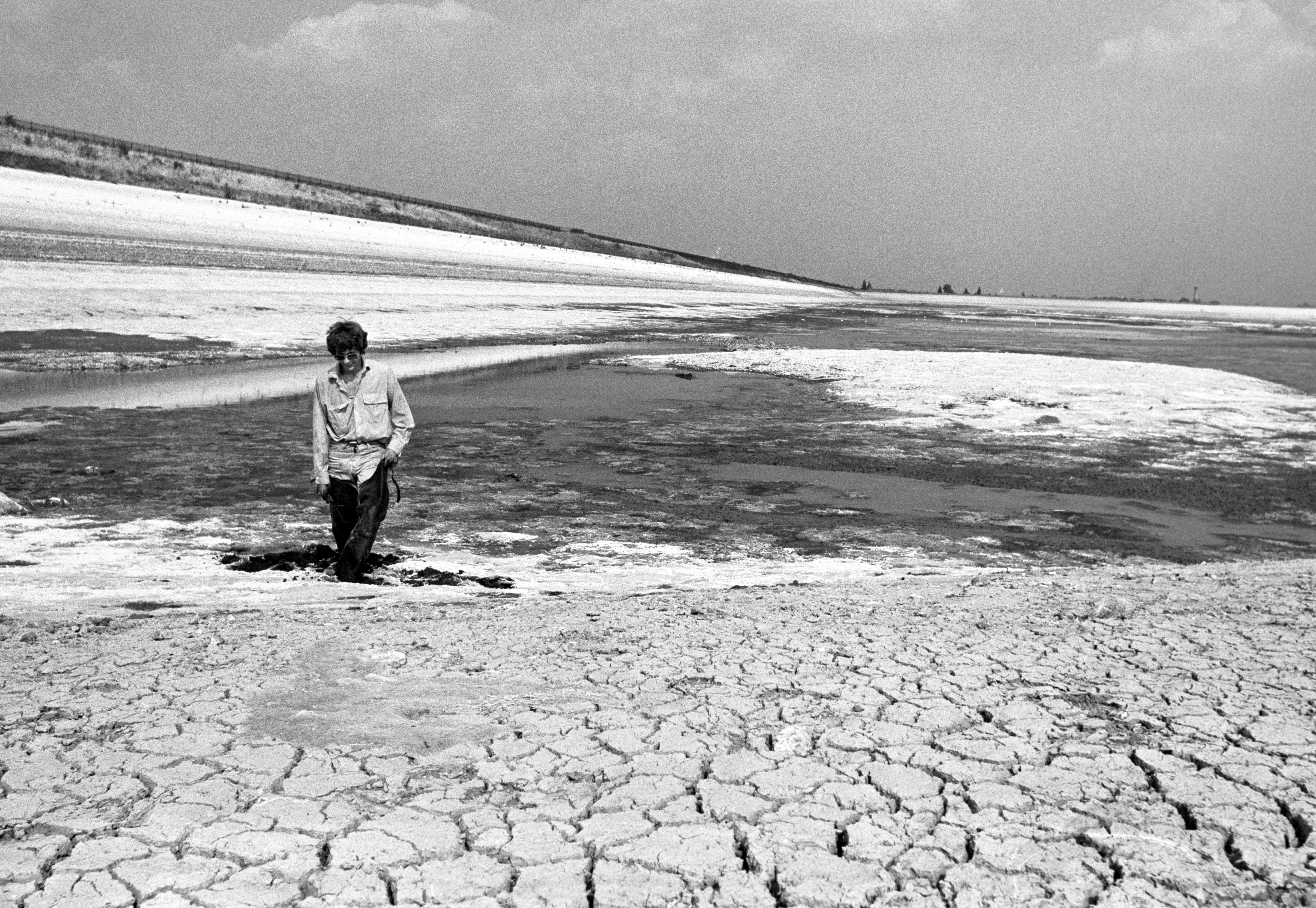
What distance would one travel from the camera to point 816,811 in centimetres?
312

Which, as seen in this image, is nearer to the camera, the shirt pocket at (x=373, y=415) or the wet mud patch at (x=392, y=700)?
the wet mud patch at (x=392, y=700)

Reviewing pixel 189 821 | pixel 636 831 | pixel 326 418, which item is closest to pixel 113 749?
pixel 189 821

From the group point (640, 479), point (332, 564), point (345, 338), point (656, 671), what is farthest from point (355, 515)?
point (640, 479)

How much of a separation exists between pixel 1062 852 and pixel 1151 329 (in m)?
49.8

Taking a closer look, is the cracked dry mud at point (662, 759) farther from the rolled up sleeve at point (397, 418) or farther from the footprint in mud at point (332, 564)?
the rolled up sleeve at point (397, 418)

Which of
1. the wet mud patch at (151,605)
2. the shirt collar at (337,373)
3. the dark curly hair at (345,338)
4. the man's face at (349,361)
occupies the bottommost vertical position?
the wet mud patch at (151,605)

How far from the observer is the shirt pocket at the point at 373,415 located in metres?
5.75

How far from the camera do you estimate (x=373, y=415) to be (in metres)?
5.80

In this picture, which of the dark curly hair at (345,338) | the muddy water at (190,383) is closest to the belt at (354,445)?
the dark curly hair at (345,338)

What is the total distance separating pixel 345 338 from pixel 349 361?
0.45ft

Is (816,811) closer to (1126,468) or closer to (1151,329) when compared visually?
(1126,468)

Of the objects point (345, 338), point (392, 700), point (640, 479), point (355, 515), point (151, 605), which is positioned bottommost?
point (640, 479)

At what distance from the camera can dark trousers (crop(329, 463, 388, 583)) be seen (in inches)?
229

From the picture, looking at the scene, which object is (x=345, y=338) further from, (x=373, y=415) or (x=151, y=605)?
(x=151, y=605)
